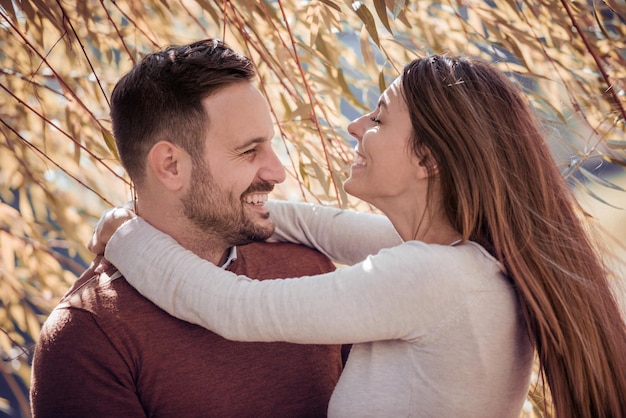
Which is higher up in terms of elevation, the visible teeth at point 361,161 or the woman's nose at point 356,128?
the woman's nose at point 356,128

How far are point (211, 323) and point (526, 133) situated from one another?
70 centimetres

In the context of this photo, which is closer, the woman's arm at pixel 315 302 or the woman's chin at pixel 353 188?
the woman's arm at pixel 315 302

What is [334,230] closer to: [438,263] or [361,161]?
[361,161]

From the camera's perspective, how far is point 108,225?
1.74 meters

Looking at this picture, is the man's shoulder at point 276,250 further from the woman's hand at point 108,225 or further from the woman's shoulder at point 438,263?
the woman's shoulder at point 438,263

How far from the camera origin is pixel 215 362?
5.45 feet

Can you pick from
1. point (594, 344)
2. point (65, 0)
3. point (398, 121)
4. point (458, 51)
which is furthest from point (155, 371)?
point (458, 51)

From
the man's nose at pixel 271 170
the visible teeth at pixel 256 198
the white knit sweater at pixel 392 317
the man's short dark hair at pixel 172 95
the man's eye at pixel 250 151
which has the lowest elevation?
the white knit sweater at pixel 392 317

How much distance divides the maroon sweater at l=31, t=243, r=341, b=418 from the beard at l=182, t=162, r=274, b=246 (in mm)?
226

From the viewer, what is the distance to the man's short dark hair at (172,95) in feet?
5.82

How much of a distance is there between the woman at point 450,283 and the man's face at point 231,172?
0.18m

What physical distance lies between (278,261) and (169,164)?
37 centimetres

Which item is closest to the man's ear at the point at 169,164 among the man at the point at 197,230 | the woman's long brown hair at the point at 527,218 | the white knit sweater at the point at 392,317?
the man at the point at 197,230

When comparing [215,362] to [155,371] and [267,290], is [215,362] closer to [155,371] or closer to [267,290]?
[155,371]
